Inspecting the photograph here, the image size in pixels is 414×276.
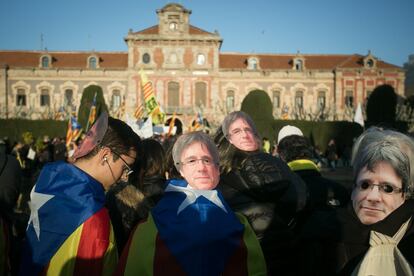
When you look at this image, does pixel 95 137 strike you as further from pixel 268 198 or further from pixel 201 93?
pixel 201 93

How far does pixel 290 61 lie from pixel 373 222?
131 ft

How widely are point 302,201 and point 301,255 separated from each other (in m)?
0.64

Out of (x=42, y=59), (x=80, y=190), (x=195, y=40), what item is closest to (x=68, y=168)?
(x=80, y=190)

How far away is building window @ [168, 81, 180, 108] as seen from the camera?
122ft

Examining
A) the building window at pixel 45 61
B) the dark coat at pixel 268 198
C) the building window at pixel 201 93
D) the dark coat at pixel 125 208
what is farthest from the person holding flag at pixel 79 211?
the building window at pixel 45 61

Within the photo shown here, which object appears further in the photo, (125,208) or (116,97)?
(116,97)

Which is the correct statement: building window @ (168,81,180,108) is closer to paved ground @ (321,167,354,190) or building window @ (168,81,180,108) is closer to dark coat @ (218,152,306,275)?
paved ground @ (321,167,354,190)

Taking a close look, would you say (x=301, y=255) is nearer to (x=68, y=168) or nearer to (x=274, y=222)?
(x=274, y=222)

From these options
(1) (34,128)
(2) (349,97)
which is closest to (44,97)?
(1) (34,128)

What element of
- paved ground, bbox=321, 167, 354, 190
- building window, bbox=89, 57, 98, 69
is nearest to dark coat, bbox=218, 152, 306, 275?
paved ground, bbox=321, 167, 354, 190

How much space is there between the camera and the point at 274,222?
2.37 m

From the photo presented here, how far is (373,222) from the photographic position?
188 cm

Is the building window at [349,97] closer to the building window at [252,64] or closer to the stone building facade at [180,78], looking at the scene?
the stone building facade at [180,78]

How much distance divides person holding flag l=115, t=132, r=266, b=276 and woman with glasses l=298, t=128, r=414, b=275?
0.33 m
